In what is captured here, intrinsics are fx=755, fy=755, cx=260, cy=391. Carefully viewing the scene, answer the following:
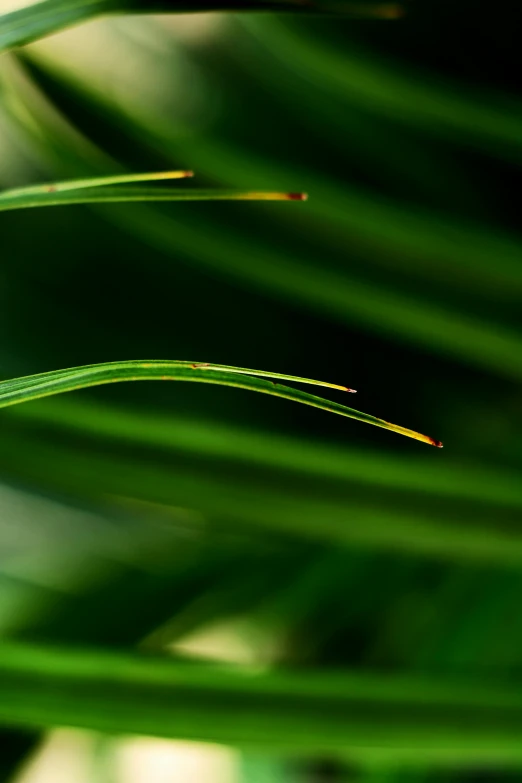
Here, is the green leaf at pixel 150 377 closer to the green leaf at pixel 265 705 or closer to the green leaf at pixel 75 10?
the green leaf at pixel 75 10

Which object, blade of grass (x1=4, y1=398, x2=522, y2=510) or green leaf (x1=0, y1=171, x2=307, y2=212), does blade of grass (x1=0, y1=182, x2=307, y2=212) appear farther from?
blade of grass (x1=4, y1=398, x2=522, y2=510)

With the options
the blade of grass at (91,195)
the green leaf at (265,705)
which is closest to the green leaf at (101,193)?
the blade of grass at (91,195)

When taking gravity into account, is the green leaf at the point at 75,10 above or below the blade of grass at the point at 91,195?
above

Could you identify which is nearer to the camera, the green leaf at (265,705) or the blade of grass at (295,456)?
the green leaf at (265,705)


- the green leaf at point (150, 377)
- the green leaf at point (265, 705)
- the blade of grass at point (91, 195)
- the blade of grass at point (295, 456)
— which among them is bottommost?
the green leaf at point (265, 705)

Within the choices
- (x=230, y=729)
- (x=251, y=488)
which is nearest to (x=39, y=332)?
(x=251, y=488)
